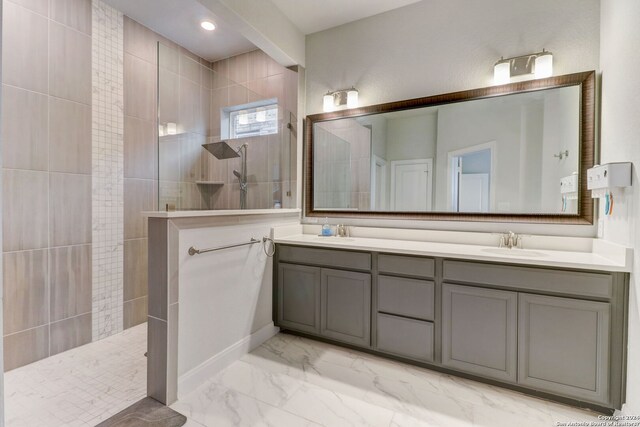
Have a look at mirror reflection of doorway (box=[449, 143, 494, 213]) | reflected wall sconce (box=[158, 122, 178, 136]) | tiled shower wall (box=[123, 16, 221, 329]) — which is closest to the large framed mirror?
mirror reflection of doorway (box=[449, 143, 494, 213])

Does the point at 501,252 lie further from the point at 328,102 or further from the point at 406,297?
the point at 328,102

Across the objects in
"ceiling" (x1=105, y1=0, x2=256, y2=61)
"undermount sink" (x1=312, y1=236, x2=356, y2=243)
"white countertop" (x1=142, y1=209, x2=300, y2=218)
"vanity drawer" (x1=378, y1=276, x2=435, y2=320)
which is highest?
"ceiling" (x1=105, y1=0, x2=256, y2=61)

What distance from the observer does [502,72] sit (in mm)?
2416

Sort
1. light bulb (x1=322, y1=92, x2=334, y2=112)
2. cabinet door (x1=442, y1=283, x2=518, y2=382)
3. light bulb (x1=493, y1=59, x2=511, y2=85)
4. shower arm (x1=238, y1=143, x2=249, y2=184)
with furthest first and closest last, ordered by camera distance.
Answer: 1. light bulb (x1=322, y1=92, x2=334, y2=112)
2. shower arm (x1=238, y1=143, x2=249, y2=184)
3. light bulb (x1=493, y1=59, x2=511, y2=85)
4. cabinet door (x1=442, y1=283, x2=518, y2=382)

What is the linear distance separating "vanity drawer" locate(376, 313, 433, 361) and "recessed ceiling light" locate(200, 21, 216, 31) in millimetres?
2969

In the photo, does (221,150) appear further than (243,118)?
No

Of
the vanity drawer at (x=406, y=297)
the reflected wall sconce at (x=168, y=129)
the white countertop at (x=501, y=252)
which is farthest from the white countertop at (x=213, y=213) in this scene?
the vanity drawer at (x=406, y=297)

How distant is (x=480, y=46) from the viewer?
2529mm

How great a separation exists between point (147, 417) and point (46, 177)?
6.03ft

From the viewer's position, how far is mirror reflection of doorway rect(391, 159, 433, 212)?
8.88 ft

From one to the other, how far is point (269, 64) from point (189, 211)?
2.18 m

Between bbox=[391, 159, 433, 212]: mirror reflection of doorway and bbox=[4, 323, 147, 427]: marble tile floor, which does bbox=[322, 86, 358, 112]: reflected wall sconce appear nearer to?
bbox=[391, 159, 433, 212]: mirror reflection of doorway

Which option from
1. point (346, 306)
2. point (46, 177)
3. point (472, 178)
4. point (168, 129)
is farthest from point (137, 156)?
point (472, 178)

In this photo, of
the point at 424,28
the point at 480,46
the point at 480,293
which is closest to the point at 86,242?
the point at 480,293
